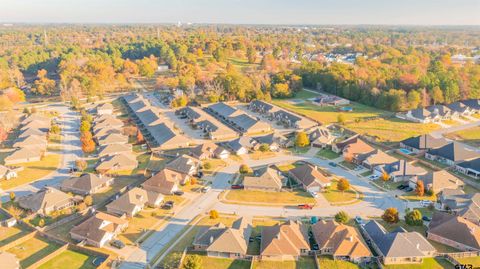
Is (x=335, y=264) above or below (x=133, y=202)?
below

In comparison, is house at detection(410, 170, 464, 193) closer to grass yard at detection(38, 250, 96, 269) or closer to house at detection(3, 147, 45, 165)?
grass yard at detection(38, 250, 96, 269)

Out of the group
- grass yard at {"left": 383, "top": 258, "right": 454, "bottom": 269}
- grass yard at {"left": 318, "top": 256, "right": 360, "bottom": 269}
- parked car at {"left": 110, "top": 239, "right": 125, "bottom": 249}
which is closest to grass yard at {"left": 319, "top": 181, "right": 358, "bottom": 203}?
grass yard at {"left": 318, "top": 256, "right": 360, "bottom": 269}

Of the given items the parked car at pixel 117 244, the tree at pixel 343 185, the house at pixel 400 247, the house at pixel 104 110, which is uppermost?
the house at pixel 104 110

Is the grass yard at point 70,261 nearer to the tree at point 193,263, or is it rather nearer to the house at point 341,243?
the tree at point 193,263

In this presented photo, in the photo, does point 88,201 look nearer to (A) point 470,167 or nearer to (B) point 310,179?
(B) point 310,179

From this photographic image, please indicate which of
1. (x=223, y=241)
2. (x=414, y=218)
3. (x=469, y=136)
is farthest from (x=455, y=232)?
(x=469, y=136)

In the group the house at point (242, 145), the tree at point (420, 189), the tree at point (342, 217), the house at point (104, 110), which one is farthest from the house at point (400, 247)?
the house at point (104, 110)
